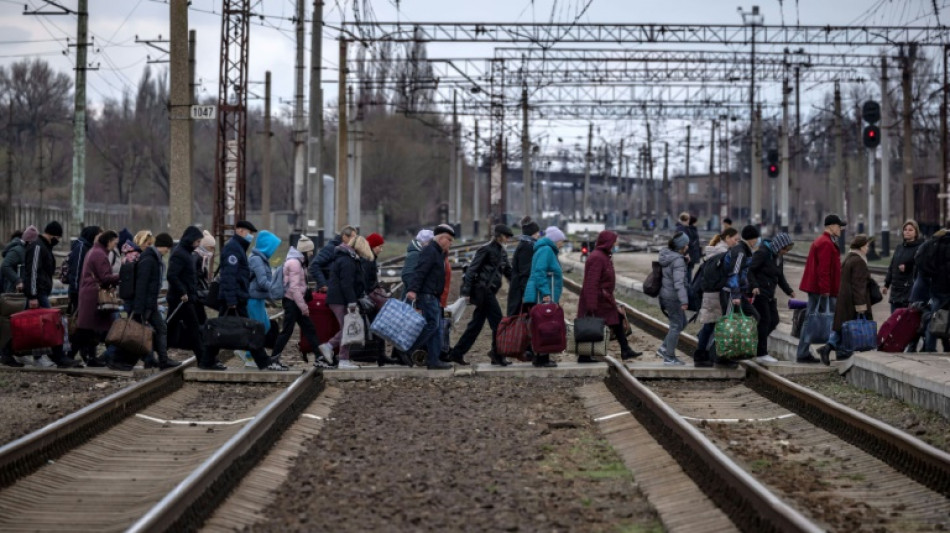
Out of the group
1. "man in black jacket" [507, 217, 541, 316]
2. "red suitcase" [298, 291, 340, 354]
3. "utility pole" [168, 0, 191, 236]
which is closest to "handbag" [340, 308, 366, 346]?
"red suitcase" [298, 291, 340, 354]

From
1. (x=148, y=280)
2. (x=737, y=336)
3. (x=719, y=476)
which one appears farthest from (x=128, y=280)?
(x=719, y=476)

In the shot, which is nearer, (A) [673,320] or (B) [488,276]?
(B) [488,276]

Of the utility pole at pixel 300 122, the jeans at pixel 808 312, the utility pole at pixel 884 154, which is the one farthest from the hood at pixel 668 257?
the utility pole at pixel 884 154

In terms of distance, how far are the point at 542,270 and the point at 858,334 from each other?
3790 mm

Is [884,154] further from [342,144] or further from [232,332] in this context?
[232,332]

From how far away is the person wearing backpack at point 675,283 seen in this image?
1678 cm

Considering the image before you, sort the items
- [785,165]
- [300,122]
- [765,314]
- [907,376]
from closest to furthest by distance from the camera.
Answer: [907,376], [765,314], [300,122], [785,165]

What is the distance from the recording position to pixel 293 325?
16.3m

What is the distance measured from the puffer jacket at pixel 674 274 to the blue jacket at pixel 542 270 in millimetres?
1473

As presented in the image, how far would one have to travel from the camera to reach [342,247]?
51.1 feet

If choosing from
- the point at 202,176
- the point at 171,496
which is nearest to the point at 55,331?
the point at 171,496

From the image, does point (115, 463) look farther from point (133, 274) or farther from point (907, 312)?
→ point (907, 312)

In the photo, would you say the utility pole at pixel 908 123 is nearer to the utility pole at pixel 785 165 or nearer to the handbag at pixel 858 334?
the utility pole at pixel 785 165

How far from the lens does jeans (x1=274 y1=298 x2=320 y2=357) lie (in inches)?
631
